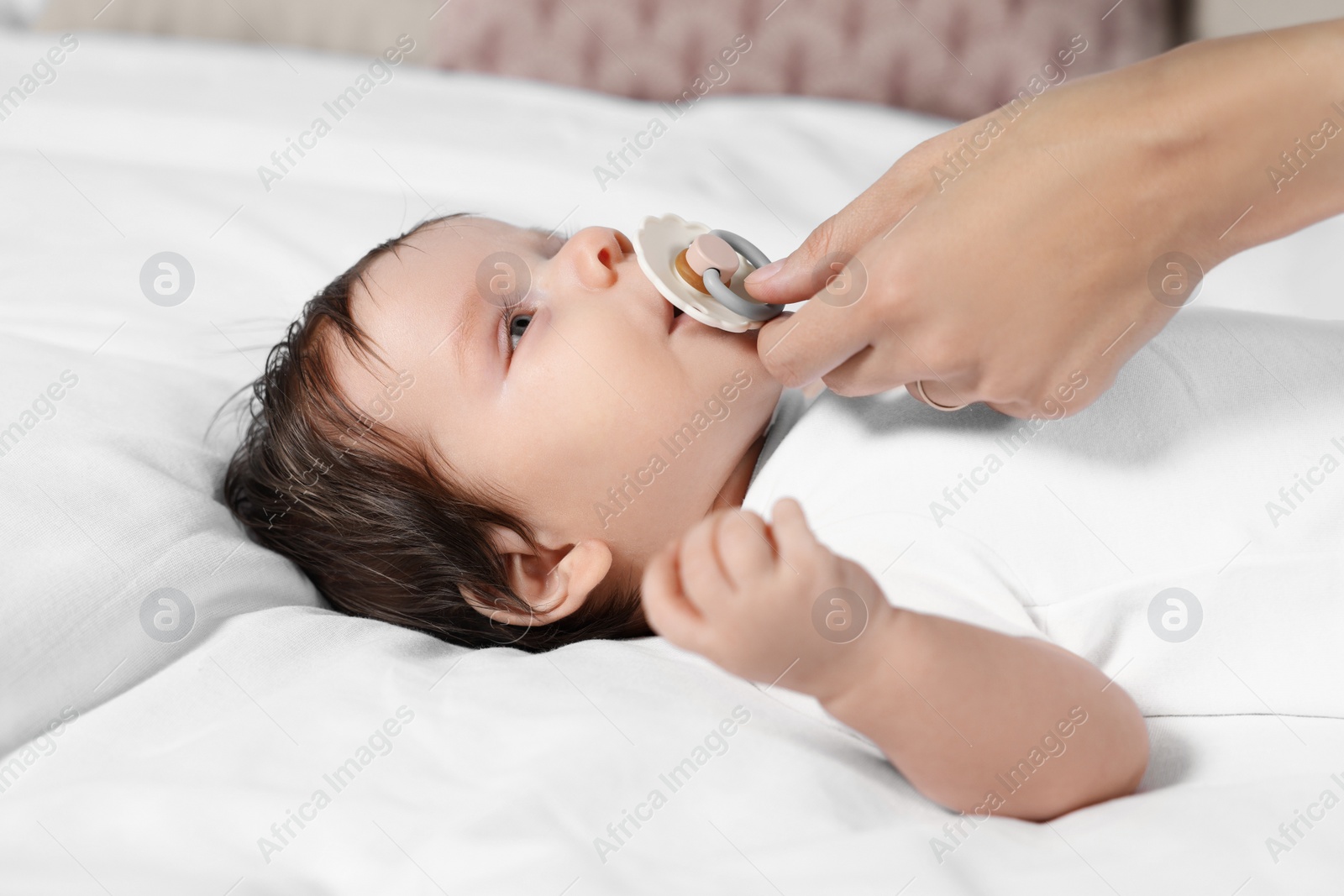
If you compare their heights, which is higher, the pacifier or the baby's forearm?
the pacifier

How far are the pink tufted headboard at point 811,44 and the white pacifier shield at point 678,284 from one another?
1325 millimetres

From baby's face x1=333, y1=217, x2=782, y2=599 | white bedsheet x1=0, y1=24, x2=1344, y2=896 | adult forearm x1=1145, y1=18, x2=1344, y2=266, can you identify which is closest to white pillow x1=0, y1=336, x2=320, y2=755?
white bedsheet x1=0, y1=24, x2=1344, y2=896

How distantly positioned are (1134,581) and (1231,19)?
180cm

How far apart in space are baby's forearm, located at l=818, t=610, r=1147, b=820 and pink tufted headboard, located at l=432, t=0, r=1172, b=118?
5.67ft

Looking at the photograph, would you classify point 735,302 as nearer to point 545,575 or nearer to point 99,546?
Answer: point 545,575

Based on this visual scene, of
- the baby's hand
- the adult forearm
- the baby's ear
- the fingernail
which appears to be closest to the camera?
the baby's hand

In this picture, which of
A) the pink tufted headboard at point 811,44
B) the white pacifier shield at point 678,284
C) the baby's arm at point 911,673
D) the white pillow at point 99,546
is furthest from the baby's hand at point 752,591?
the pink tufted headboard at point 811,44

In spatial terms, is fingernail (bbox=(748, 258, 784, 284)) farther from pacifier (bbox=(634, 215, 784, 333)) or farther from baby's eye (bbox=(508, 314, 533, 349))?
baby's eye (bbox=(508, 314, 533, 349))

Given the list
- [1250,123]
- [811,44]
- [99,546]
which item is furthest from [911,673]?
[811,44]

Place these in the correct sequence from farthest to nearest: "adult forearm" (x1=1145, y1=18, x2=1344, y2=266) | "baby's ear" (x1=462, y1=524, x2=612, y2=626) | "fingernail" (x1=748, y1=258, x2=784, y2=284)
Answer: "baby's ear" (x1=462, y1=524, x2=612, y2=626) → "fingernail" (x1=748, y1=258, x2=784, y2=284) → "adult forearm" (x1=1145, y1=18, x2=1344, y2=266)

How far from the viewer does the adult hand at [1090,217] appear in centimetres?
88

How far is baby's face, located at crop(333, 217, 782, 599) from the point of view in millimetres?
Result: 1093

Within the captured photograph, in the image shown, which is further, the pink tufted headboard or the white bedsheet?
the pink tufted headboard

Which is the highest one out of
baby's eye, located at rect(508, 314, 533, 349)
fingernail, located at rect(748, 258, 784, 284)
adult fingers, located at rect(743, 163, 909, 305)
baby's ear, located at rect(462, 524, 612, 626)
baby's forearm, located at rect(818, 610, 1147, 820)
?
adult fingers, located at rect(743, 163, 909, 305)
